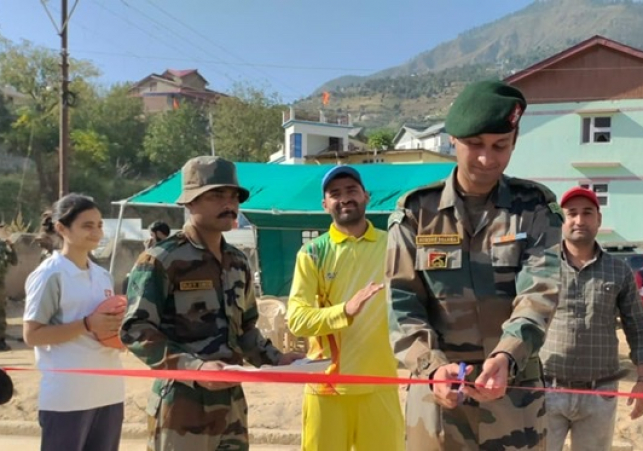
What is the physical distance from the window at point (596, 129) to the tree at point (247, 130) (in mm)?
29640

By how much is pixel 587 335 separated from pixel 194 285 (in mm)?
2153

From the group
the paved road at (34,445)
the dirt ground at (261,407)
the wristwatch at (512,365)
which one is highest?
the wristwatch at (512,365)

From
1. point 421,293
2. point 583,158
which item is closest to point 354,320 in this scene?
point 421,293

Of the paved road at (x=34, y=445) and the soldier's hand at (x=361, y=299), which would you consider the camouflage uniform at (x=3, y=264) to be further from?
the soldier's hand at (x=361, y=299)

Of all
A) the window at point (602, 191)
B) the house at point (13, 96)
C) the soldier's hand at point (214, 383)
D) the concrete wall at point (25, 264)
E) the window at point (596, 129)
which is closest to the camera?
the soldier's hand at point (214, 383)

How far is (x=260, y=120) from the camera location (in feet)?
180

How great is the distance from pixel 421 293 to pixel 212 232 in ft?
3.28

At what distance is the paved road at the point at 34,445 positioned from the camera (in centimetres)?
524

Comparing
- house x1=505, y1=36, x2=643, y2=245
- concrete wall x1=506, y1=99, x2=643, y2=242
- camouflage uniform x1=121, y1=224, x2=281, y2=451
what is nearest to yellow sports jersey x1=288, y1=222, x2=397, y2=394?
camouflage uniform x1=121, y1=224, x2=281, y2=451

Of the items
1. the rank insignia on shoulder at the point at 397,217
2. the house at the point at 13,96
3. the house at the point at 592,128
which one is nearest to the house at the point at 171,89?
the house at the point at 13,96

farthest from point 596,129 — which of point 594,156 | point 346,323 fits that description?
point 346,323

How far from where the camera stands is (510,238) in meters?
2.11

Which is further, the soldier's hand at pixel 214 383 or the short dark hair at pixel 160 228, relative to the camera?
the short dark hair at pixel 160 228

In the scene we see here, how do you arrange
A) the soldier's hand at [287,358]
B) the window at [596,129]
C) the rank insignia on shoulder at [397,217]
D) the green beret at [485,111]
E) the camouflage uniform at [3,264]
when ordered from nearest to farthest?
the green beret at [485,111]
the rank insignia on shoulder at [397,217]
the soldier's hand at [287,358]
the camouflage uniform at [3,264]
the window at [596,129]
